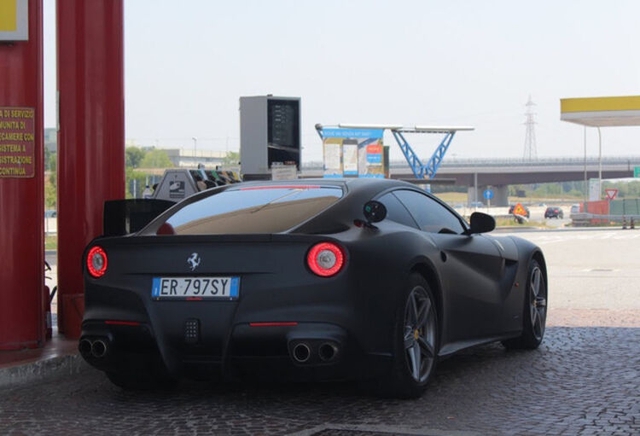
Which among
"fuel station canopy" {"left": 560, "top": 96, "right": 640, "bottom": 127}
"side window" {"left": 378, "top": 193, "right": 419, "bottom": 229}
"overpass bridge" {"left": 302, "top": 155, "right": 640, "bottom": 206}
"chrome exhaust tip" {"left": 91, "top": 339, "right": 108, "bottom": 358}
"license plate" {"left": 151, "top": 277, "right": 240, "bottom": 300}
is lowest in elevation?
"chrome exhaust tip" {"left": 91, "top": 339, "right": 108, "bottom": 358}

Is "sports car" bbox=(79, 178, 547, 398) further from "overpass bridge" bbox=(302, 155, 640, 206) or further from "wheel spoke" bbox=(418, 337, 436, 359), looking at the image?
"overpass bridge" bbox=(302, 155, 640, 206)

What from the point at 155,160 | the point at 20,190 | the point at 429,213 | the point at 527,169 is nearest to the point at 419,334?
the point at 429,213

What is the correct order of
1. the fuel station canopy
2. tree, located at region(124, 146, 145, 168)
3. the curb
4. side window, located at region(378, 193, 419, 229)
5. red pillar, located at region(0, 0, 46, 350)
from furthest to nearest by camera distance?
tree, located at region(124, 146, 145, 168) → the fuel station canopy → red pillar, located at region(0, 0, 46, 350) → the curb → side window, located at region(378, 193, 419, 229)

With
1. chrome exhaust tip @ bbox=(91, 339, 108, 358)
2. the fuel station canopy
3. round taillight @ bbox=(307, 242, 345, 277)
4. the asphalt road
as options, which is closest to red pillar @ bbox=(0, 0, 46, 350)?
the asphalt road

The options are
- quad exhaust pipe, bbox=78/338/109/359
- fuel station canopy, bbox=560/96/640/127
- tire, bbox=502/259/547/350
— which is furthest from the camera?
fuel station canopy, bbox=560/96/640/127

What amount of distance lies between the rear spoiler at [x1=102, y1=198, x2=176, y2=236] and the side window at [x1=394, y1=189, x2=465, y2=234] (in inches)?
92.1

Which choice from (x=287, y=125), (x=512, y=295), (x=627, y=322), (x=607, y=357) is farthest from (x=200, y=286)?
(x=287, y=125)

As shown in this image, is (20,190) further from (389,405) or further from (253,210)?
(389,405)

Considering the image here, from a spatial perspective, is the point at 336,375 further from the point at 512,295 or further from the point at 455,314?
the point at 512,295

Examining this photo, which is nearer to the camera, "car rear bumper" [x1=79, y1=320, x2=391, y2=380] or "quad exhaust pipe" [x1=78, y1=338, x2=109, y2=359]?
"car rear bumper" [x1=79, y1=320, x2=391, y2=380]

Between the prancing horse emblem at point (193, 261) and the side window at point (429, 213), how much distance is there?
1.62 meters

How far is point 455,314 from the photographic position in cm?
680

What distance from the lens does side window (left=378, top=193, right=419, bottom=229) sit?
258 inches

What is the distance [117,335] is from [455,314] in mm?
2182
